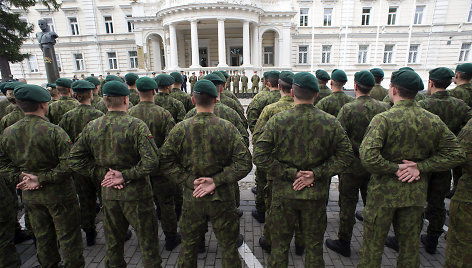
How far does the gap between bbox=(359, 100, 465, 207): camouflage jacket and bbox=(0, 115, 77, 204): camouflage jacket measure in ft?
10.6

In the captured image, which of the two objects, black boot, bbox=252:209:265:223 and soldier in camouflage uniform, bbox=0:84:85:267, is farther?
black boot, bbox=252:209:265:223

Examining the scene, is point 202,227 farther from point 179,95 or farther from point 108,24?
point 108,24

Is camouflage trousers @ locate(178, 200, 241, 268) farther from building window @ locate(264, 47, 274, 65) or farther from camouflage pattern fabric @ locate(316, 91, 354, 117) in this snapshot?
building window @ locate(264, 47, 274, 65)

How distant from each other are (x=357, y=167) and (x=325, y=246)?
1.31 meters

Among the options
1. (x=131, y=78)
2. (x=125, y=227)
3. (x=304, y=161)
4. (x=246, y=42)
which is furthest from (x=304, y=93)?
(x=246, y=42)

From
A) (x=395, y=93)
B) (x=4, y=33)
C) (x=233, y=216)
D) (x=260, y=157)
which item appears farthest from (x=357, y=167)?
(x=4, y=33)

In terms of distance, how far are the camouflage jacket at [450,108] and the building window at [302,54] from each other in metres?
22.7

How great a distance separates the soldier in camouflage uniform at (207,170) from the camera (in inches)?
99.1

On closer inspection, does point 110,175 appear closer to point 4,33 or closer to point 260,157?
point 260,157

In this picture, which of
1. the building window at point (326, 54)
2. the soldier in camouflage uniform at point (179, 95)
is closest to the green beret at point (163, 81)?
the soldier in camouflage uniform at point (179, 95)

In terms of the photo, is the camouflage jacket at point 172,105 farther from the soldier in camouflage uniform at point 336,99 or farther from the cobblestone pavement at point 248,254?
the soldier in camouflage uniform at point 336,99

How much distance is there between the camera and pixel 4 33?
14844mm

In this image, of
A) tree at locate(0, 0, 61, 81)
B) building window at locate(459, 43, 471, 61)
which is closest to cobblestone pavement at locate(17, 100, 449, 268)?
tree at locate(0, 0, 61, 81)

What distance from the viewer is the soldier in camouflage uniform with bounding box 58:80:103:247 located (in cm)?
375
